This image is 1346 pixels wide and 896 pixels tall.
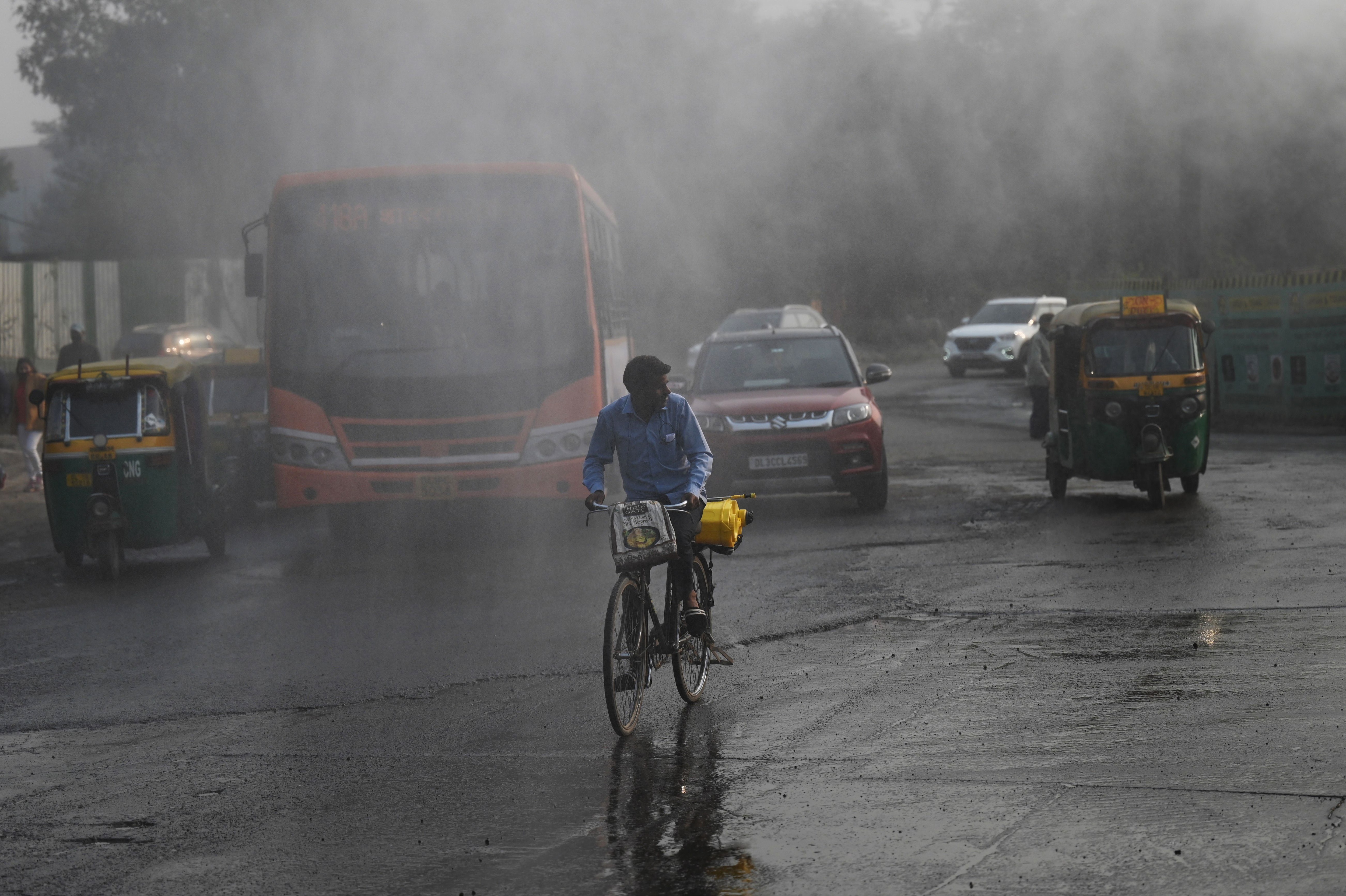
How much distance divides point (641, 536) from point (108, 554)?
6.82 m

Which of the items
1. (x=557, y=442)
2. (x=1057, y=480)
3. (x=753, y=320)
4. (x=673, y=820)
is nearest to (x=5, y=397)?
(x=557, y=442)

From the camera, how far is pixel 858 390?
13.5m

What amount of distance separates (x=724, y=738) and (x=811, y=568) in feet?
14.3

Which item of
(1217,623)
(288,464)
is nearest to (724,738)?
(1217,623)

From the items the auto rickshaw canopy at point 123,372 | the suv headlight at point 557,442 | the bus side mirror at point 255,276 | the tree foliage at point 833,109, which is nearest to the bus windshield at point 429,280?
the bus side mirror at point 255,276

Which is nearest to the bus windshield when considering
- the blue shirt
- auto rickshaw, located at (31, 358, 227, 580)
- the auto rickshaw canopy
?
the auto rickshaw canopy

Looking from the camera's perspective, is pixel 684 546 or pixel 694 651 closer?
pixel 684 546

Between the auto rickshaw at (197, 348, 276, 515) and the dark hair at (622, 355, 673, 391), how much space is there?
8.51m

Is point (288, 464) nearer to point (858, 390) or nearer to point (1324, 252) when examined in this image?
point (858, 390)

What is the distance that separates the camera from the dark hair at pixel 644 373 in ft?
21.0

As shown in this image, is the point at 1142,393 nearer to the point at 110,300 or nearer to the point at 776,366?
the point at 776,366

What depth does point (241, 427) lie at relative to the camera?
1552cm

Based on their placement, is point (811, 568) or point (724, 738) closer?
point (724, 738)

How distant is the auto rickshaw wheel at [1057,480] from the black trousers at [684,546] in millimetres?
7473
